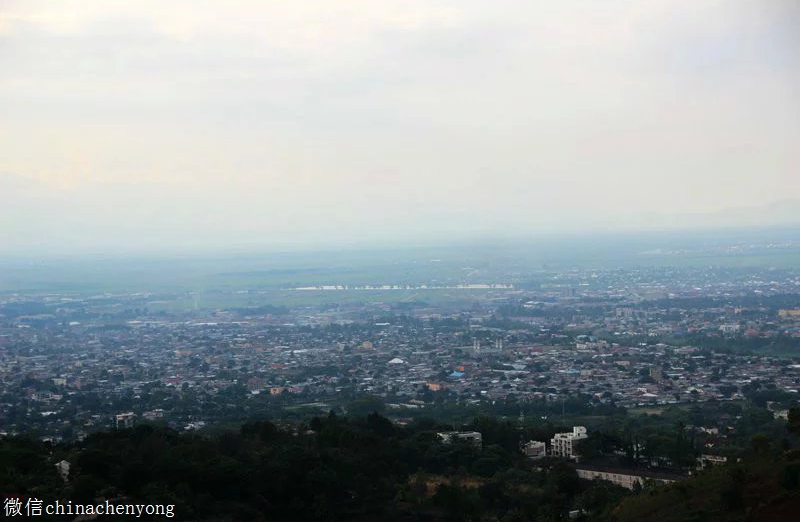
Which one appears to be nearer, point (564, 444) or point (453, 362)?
point (564, 444)

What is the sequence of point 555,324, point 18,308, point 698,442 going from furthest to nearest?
point 18,308, point 555,324, point 698,442

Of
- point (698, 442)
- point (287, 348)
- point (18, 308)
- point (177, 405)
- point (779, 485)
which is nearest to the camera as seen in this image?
point (779, 485)

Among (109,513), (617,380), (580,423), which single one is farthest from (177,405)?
(109,513)

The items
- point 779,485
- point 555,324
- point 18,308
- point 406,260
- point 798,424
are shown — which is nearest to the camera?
→ point 779,485

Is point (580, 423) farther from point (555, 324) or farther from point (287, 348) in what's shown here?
point (555, 324)

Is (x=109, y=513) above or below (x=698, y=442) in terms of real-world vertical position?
above

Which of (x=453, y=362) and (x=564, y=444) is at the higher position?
(x=564, y=444)

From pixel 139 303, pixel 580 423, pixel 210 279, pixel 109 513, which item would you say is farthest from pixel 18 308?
pixel 109 513

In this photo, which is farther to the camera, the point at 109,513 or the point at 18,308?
the point at 18,308

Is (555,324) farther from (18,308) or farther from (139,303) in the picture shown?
(18,308)
